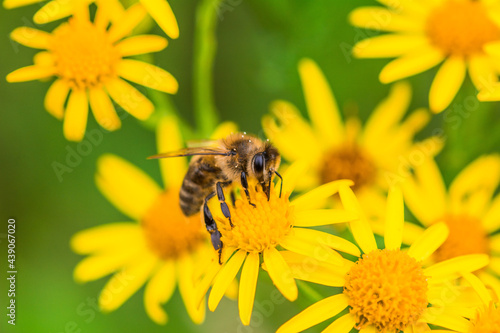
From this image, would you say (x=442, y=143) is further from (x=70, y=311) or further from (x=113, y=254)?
(x=70, y=311)

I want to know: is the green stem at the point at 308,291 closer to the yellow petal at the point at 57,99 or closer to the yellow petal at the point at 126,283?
the yellow petal at the point at 126,283

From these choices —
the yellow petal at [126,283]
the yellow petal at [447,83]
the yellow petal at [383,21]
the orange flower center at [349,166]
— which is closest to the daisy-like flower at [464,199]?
the orange flower center at [349,166]

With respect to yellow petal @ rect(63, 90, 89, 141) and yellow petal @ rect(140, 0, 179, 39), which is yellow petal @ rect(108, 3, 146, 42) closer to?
yellow petal @ rect(140, 0, 179, 39)

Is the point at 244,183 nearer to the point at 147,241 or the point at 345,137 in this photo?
the point at 147,241

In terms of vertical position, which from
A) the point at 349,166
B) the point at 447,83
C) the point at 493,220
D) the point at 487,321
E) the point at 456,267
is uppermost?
the point at 447,83

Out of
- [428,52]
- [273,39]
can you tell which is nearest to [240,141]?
[428,52]

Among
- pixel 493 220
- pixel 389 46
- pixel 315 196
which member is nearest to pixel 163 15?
pixel 315 196

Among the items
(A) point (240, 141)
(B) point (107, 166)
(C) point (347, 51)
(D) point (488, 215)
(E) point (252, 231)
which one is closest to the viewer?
(E) point (252, 231)
